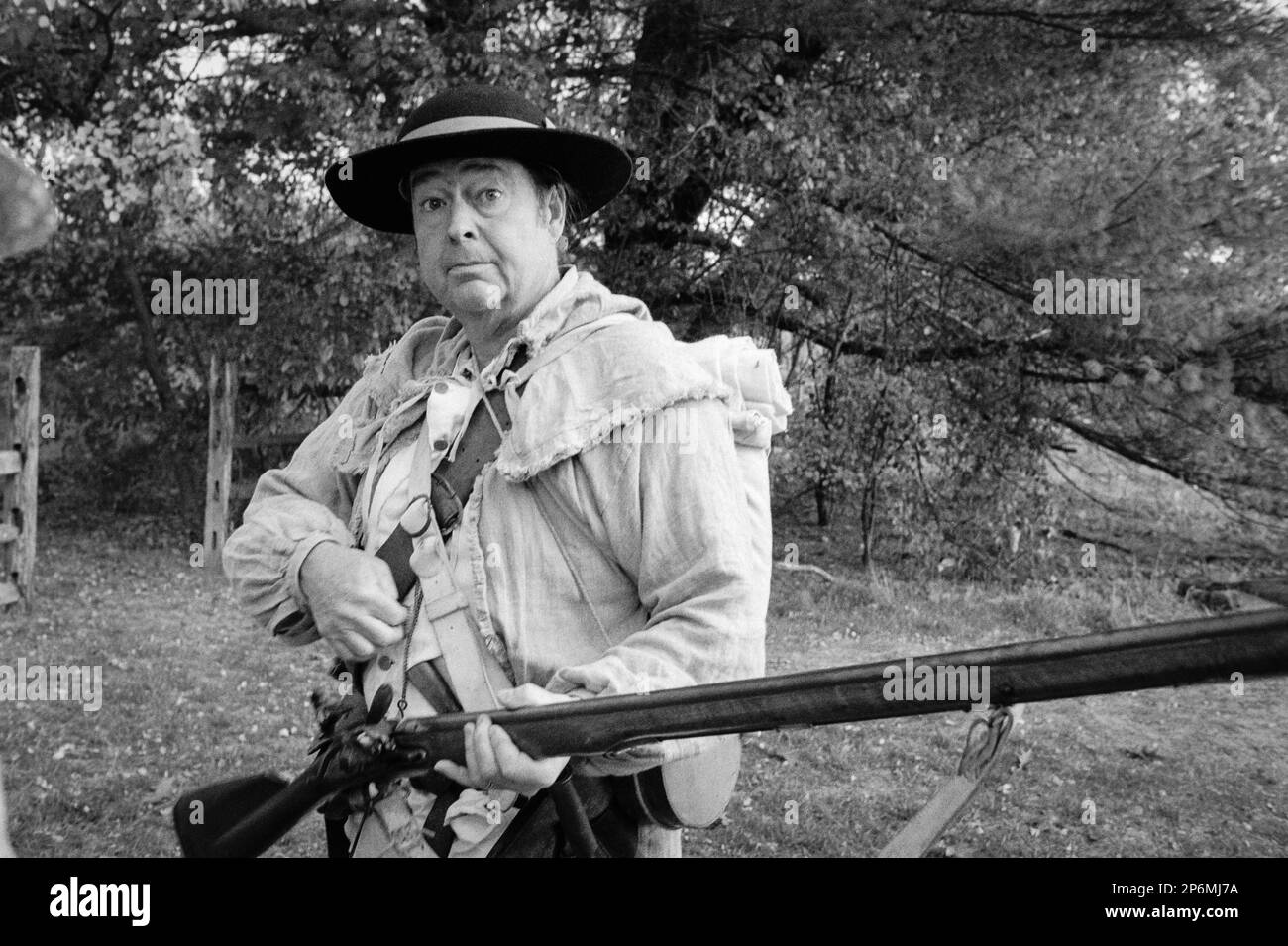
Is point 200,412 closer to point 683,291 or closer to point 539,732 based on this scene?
point 683,291

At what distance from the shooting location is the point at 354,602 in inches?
76.2

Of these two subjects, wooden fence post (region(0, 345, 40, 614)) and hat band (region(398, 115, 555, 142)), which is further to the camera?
wooden fence post (region(0, 345, 40, 614))

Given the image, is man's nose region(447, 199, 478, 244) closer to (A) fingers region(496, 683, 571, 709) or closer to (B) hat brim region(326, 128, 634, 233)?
(B) hat brim region(326, 128, 634, 233)

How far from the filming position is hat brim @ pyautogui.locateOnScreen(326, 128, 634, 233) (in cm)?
202

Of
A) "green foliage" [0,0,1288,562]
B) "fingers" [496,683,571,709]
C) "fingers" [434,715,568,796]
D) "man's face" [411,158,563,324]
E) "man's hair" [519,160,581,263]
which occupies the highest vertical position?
"green foliage" [0,0,1288,562]

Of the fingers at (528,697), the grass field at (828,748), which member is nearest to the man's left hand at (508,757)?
the fingers at (528,697)

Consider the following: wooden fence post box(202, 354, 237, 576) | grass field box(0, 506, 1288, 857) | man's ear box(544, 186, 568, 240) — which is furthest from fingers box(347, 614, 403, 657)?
wooden fence post box(202, 354, 237, 576)

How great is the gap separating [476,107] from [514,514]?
2.29 feet

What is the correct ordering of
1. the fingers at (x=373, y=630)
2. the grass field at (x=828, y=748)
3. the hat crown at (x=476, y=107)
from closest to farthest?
the fingers at (x=373, y=630), the hat crown at (x=476, y=107), the grass field at (x=828, y=748)

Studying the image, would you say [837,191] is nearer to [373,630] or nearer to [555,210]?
[555,210]

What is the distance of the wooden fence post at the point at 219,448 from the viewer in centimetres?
912

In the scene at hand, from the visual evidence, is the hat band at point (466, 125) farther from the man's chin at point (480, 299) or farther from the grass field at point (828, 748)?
the grass field at point (828, 748)

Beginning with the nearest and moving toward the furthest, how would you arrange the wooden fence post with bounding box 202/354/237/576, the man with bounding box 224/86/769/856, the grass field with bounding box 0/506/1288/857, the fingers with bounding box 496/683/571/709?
the fingers with bounding box 496/683/571/709 < the man with bounding box 224/86/769/856 < the grass field with bounding box 0/506/1288/857 < the wooden fence post with bounding box 202/354/237/576

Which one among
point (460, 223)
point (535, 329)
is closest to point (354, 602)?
point (535, 329)
